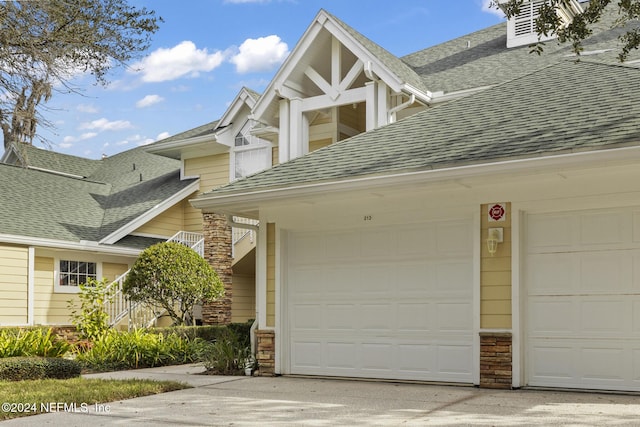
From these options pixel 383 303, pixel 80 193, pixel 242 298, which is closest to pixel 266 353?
pixel 383 303

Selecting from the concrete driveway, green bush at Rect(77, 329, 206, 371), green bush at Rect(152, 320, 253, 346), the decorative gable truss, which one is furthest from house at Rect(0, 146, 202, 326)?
the concrete driveway

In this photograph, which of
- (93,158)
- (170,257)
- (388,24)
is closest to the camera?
(170,257)

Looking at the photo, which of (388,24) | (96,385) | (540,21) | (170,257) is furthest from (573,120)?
(388,24)

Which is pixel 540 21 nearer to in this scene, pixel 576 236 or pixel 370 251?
pixel 576 236

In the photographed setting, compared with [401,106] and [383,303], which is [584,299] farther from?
[401,106]

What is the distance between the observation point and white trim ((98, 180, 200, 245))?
2019 centimetres

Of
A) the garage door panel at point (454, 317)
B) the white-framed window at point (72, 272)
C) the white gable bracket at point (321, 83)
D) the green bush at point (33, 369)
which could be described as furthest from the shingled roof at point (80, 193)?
the garage door panel at point (454, 317)

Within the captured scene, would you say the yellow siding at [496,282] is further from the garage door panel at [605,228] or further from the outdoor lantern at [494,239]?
the garage door panel at [605,228]

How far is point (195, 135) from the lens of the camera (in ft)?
74.6

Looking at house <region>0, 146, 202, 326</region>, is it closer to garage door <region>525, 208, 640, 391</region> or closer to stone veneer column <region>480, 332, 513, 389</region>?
stone veneer column <region>480, 332, 513, 389</region>

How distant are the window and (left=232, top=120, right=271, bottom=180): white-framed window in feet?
15.3

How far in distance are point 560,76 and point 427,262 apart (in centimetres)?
405

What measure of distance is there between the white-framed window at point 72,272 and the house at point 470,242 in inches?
333

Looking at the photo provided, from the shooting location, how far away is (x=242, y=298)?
21.8 meters
